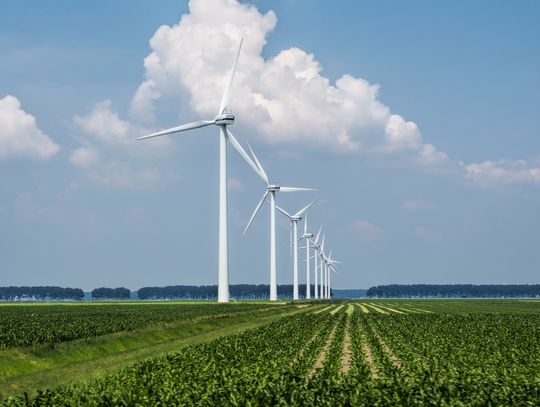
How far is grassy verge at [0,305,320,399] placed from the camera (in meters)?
35.6

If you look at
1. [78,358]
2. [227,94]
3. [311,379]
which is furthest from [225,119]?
[311,379]

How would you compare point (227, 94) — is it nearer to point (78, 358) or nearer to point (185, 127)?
point (185, 127)

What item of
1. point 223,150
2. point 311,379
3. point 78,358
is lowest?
point 78,358

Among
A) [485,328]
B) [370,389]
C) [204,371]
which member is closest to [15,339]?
[204,371]

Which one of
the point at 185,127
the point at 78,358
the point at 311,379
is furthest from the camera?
the point at 185,127

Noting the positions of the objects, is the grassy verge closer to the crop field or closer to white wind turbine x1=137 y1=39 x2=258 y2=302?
the crop field

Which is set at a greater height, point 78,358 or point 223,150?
point 223,150

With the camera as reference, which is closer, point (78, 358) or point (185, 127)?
point (78, 358)

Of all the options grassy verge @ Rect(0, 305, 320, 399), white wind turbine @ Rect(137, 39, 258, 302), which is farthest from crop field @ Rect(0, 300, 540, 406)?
white wind turbine @ Rect(137, 39, 258, 302)

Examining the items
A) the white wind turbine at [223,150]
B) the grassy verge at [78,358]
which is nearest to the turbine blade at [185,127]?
the white wind turbine at [223,150]

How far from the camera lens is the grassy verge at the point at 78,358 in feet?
117

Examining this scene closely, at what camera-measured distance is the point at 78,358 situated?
46.3m

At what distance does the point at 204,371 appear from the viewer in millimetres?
32281

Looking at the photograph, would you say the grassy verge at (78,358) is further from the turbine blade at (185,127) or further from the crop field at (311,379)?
the turbine blade at (185,127)
